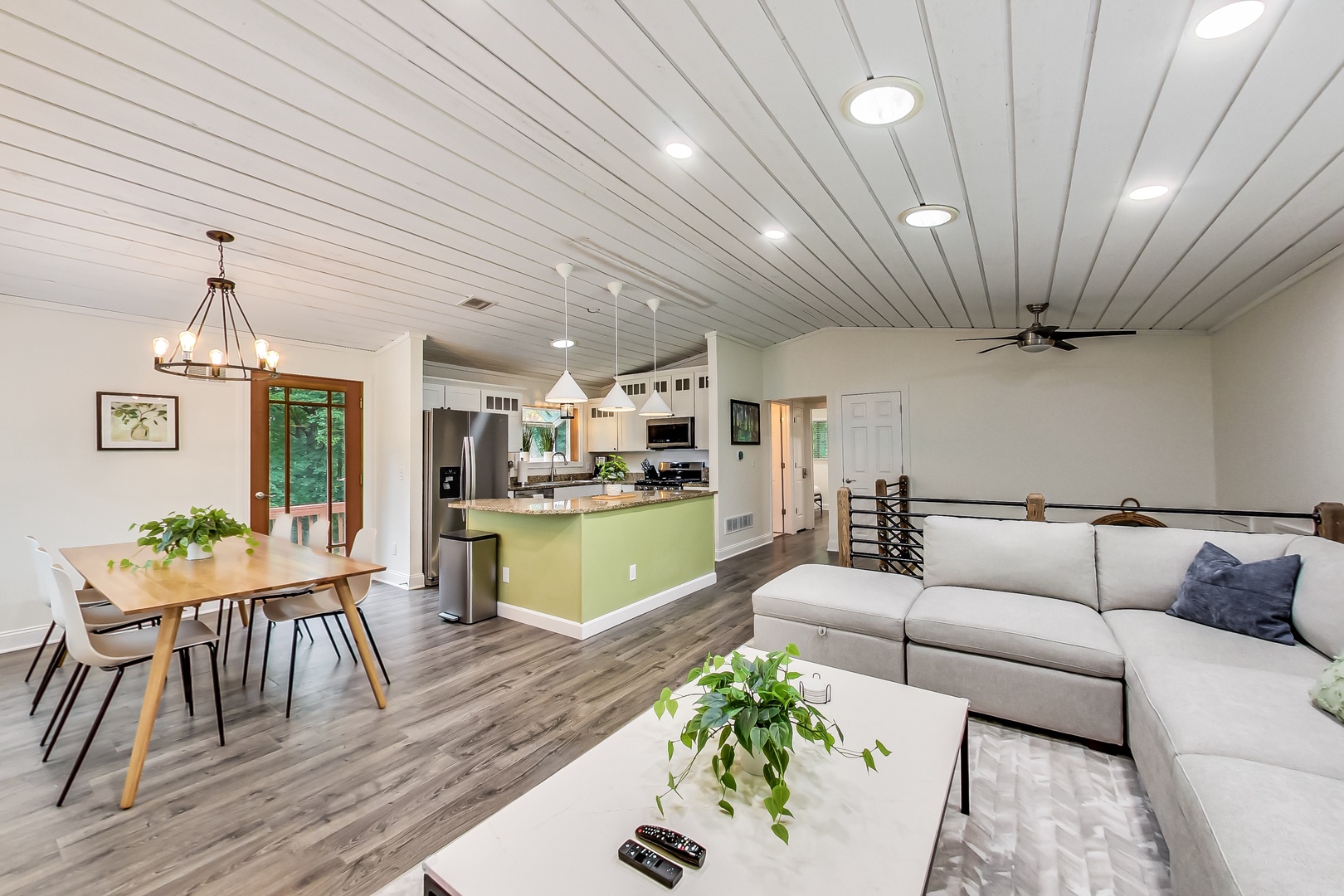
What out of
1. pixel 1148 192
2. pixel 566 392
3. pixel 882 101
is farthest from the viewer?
pixel 566 392

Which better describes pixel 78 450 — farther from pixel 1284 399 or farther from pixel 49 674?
pixel 1284 399

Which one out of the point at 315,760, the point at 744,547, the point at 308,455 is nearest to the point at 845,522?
the point at 744,547

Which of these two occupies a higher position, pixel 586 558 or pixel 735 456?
pixel 735 456

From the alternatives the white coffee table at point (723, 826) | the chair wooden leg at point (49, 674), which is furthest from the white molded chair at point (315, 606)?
the white coffee table at point (723, 826)

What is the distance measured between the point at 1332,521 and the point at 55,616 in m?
6.13

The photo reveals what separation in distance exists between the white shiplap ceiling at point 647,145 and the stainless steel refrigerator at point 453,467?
1627 millimetres

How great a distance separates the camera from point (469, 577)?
397cm

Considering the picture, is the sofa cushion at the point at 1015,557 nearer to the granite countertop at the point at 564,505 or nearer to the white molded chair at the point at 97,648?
the granite countertop at the point at 564,505

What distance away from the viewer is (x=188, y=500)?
167 inches

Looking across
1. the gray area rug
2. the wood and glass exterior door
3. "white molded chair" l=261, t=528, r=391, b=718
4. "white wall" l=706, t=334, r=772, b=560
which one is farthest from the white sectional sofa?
the wood and glass exterior door

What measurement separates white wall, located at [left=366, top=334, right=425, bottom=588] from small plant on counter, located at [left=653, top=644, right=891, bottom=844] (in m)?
4.45

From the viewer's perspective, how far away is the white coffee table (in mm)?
1051

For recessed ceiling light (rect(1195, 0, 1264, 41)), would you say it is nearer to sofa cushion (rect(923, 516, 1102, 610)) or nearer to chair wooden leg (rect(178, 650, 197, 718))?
sofa cushion (rect(923, 516, 1102, 610))

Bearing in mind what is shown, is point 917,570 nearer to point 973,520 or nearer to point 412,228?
point 973,520
